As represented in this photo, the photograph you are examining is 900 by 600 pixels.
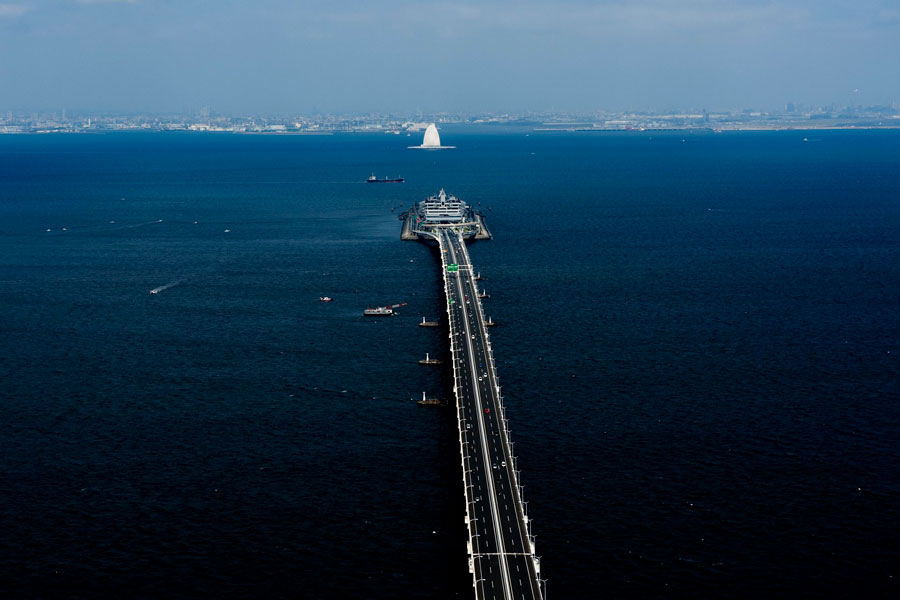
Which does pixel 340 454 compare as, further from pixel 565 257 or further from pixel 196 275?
pixel 565 257

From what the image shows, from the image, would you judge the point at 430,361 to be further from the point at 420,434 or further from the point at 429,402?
the point at 420,434

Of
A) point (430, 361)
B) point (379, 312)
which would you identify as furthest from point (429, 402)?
point (379, 312)

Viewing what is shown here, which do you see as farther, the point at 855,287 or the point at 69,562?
the point at 855,287

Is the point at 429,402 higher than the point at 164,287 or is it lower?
lower

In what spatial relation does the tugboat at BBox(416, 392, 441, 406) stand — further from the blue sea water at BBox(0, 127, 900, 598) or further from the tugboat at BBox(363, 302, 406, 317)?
the tugboat at BBox(363, 302, 406, 317)

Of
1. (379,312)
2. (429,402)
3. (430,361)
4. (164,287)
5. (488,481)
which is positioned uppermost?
(164,287)

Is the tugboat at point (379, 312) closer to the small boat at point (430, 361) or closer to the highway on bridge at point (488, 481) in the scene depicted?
the highway on bridge at point (488, 481)

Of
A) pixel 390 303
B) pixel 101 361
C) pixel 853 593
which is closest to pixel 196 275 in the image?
pixel 390 303

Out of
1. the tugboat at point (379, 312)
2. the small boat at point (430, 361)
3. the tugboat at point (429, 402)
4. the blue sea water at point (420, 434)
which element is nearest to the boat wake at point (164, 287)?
the blue sea water at point (420, 434)

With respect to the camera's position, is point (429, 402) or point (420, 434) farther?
point (429, 402)
